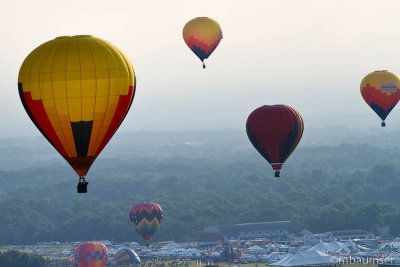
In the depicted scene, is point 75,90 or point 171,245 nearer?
point 75,90

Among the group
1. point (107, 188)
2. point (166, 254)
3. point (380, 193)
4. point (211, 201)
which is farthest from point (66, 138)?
point (107, 188)

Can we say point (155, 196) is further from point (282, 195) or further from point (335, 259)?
point (335, 259)

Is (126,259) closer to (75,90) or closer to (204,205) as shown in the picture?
(204,205)

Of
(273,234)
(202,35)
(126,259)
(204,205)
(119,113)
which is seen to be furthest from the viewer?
(204,205)

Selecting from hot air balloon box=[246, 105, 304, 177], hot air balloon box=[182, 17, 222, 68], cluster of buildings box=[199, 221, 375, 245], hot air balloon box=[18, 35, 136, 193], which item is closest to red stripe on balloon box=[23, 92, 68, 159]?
hot air balloon box=[18, 35, 136, 193]

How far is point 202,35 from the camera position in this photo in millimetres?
90250

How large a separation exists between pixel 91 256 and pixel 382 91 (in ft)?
69.9

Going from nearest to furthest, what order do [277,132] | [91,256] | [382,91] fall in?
[277,132], [382,91], [91,256]

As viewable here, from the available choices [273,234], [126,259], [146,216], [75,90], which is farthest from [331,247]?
[75,90]

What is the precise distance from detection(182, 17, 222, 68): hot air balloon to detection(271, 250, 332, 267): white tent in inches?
627

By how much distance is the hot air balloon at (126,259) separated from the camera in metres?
105

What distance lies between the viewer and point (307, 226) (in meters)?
131

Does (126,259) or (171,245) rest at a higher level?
(171,245)

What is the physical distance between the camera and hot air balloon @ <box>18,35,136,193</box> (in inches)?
2094
